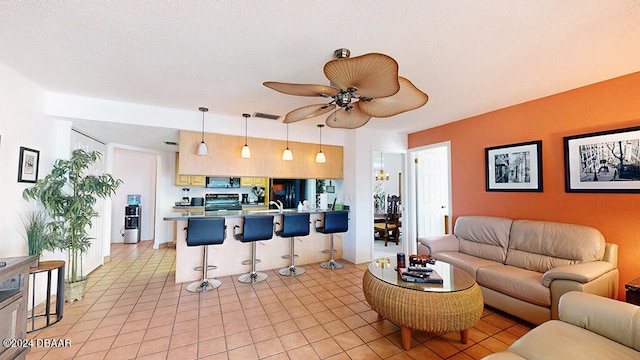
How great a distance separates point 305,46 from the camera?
2.05 meters

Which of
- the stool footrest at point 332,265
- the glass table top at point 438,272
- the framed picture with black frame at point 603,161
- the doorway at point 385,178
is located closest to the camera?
the glass table top at point 438,272

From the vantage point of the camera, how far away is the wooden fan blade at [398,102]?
1860 millimetres

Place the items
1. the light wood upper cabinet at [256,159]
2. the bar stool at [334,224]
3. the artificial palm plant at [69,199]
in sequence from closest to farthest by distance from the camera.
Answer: the artificial palm plant at [69,199] → the light wood upper cabinet at [256,159] → the bar stool at [334,224]

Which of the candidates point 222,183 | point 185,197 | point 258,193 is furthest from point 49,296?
point 258,193

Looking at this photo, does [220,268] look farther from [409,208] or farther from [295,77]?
[409,208]

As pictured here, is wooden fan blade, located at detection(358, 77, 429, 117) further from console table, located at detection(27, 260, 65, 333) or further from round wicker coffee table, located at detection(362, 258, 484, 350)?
console table, located at detection(27, 260, 65, 333)

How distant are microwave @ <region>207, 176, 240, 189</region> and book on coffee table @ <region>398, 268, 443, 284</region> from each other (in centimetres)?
491

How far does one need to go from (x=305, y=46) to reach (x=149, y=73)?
164 cm

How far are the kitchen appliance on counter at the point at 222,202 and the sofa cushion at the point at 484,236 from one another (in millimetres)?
4774

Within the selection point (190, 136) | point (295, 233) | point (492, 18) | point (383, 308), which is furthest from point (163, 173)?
point (492, 18)

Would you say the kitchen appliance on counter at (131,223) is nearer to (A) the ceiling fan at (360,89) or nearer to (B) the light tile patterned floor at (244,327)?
(B) the light tile patterned floor at (244,327)

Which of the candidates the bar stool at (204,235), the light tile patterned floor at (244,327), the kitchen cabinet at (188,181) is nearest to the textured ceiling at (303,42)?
the bar stool at (204,235)

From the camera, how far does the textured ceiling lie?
1.64 metres

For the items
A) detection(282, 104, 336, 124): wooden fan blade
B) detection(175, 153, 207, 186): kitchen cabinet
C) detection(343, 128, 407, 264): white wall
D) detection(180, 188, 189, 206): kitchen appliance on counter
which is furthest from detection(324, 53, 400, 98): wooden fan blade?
detection(180, 188, 189, 206): kitchen appliance on counter
